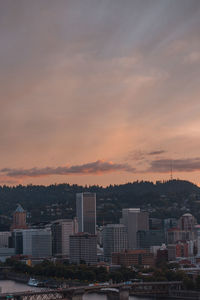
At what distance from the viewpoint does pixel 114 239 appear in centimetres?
9962

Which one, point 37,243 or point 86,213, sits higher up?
point 86,213

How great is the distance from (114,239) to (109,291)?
55.7 metres

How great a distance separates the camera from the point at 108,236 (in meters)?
99.9

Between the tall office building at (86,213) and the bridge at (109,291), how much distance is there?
7288cm

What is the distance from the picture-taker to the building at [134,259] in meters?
75.3

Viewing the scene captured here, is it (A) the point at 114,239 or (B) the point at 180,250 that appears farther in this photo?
(A) the point at 114,239

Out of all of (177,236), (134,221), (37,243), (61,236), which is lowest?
(37,243)

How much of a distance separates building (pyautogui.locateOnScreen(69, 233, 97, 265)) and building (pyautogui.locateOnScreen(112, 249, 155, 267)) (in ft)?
18.8

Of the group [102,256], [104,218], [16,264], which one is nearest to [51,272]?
[16,264]

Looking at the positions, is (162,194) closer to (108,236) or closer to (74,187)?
(74,187)

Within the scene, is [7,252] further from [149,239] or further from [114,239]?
[149,239]

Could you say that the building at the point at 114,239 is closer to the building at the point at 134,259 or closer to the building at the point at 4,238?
the building at the point at 134,259

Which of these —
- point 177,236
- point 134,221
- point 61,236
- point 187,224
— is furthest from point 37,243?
point 187,224

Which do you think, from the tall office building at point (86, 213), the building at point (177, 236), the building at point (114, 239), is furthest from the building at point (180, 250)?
the tall office building at point (86, 213)
